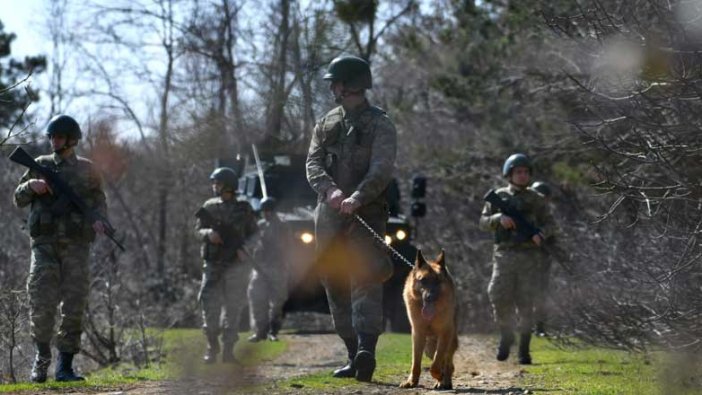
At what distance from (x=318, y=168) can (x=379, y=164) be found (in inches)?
20.9

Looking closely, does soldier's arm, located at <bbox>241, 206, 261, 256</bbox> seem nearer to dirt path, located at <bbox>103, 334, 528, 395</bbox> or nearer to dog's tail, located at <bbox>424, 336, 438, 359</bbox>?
dirt path, located at <bbox>103, 334, 528, 395</bbox>

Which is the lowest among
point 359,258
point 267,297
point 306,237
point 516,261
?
point 359,258

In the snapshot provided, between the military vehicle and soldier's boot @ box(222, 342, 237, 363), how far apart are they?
401 cm

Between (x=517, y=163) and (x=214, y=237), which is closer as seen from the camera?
(x=517, y=163)

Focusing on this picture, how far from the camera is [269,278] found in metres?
19.6

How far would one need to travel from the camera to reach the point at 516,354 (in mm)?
15867

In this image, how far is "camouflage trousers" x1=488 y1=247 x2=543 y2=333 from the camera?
47.4ft

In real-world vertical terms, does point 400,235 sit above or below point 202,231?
above

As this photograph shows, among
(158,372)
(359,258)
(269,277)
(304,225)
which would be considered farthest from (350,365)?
(304,225)

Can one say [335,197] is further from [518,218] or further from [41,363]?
[518,218]

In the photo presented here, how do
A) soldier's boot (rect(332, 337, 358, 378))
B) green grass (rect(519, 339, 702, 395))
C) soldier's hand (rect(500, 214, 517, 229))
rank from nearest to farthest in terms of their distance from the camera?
green grass (rect(519, 339, 702, 395)), soldier's boot (rect(332, 337, 358, 378)), soldier's hand (rect(500, 214, 517, 229))

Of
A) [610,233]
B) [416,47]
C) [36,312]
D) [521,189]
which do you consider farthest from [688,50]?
[416,47]

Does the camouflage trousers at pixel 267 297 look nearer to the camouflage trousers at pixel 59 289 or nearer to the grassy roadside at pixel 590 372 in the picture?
the grassy roadside at pixel 590 372

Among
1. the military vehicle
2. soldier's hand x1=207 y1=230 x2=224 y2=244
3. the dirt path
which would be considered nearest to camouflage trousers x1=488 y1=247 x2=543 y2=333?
the dirt path
